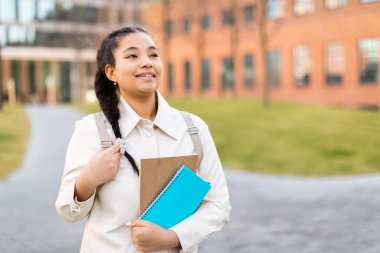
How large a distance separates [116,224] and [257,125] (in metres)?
12.1

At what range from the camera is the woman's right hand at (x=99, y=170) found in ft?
6.51

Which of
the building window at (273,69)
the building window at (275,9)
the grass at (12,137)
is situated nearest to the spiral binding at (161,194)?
the grass at (12,137)

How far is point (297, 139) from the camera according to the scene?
41.8ft

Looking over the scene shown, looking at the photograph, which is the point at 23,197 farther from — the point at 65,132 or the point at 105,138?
the point at 105,138

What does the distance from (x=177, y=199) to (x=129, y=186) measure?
183mm

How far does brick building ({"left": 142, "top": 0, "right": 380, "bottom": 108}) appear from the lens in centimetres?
1252

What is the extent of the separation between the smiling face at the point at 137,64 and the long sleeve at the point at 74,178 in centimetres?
25

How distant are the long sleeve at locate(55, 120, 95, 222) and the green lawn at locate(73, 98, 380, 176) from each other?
9.19 metres

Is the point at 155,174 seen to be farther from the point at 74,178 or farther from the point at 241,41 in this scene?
the point at 241,41

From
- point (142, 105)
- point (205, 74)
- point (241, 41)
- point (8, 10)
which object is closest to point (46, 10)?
point (8, 10)

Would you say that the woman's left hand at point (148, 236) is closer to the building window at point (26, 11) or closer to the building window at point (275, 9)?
the building window at point (26, 11)

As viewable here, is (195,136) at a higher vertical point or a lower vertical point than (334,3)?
lower

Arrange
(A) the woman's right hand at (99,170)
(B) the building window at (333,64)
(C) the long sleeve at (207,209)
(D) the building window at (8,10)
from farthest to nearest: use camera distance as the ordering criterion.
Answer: (B) the building window at (333,64) < (D) the building window at (8,10) < (C) the long sleeve at (207,209) < (A) the woman's right hand at (99,170)

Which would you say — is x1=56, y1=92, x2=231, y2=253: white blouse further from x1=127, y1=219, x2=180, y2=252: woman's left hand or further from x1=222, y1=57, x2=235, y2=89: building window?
x1=222, y1=57, x2=235, y2=89: building window
